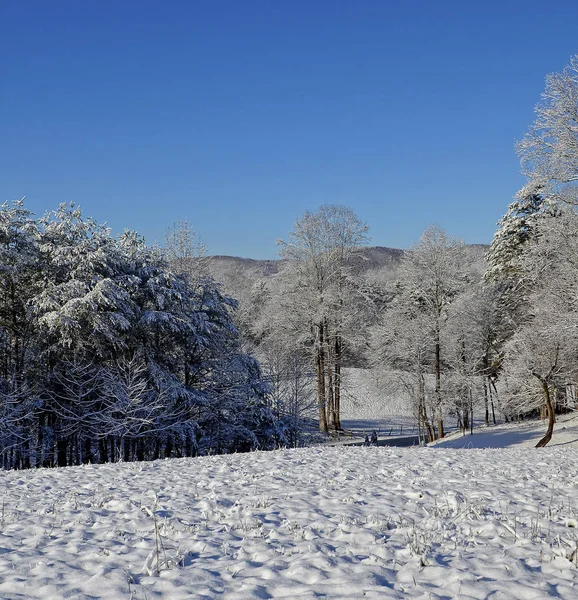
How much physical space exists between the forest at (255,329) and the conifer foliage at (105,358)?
8cm

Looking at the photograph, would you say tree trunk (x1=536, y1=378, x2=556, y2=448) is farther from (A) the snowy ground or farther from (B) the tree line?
(A) the snowy ground

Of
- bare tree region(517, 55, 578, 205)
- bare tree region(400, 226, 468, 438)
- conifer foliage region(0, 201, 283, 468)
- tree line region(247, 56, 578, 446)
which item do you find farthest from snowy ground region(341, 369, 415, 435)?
bare tree region(517, 55, 578, 205)

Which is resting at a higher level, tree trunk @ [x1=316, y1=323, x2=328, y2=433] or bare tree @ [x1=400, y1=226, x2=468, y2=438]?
bare tree @ [x1=400, y1=226, x2=468, y2=438]

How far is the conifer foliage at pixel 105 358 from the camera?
19.8m

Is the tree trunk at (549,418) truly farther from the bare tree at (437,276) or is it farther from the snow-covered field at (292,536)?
the snow-covered field at (292,536)

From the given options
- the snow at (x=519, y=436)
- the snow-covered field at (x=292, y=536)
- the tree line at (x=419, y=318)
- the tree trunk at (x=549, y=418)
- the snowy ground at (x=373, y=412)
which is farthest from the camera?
the snowy ground at (x=373, y=412)

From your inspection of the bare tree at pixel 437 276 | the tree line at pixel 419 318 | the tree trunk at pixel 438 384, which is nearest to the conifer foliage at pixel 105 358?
the tree line at pixel 419 318

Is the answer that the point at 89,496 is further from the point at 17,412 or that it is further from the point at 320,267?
the point at 320,267

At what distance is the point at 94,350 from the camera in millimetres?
22141

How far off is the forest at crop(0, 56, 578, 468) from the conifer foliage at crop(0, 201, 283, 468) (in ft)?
0.26

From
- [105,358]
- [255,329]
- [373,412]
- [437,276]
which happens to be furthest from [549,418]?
[373,412]

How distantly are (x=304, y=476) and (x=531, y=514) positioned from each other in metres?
3.90

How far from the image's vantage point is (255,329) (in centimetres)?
3178

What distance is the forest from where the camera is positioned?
771 inches
